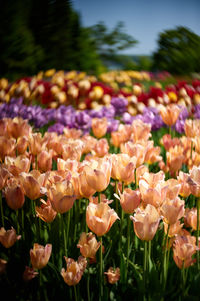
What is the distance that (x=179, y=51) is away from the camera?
1283 cm

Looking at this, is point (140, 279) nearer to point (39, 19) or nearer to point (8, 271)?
point (8, 271)

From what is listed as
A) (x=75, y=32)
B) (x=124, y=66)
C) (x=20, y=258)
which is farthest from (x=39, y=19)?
(x=20, y=258)

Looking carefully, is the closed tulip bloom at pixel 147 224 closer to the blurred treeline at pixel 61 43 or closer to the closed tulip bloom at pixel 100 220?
the closed tulip bloom at pixel 100 220

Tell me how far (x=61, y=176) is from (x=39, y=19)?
1168 cm

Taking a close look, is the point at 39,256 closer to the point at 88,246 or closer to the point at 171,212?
the point at 88,246

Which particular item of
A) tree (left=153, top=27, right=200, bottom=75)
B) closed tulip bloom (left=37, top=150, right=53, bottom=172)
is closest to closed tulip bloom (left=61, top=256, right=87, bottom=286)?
closed tulip bloom (left=37, top=150, right=53, bottom=172)

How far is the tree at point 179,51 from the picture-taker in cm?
1146

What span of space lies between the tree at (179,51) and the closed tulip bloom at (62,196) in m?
9.95

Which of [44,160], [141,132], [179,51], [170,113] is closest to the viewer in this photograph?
[44,160]

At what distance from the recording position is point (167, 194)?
111cm

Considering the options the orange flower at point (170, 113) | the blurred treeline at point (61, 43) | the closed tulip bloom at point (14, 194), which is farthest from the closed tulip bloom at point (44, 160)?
the blurred treeline at point (61, 43)

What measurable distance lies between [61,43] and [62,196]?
455 inches

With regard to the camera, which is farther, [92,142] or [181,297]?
[92,142]

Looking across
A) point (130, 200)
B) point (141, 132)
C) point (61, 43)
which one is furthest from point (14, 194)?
point (61, 43)
